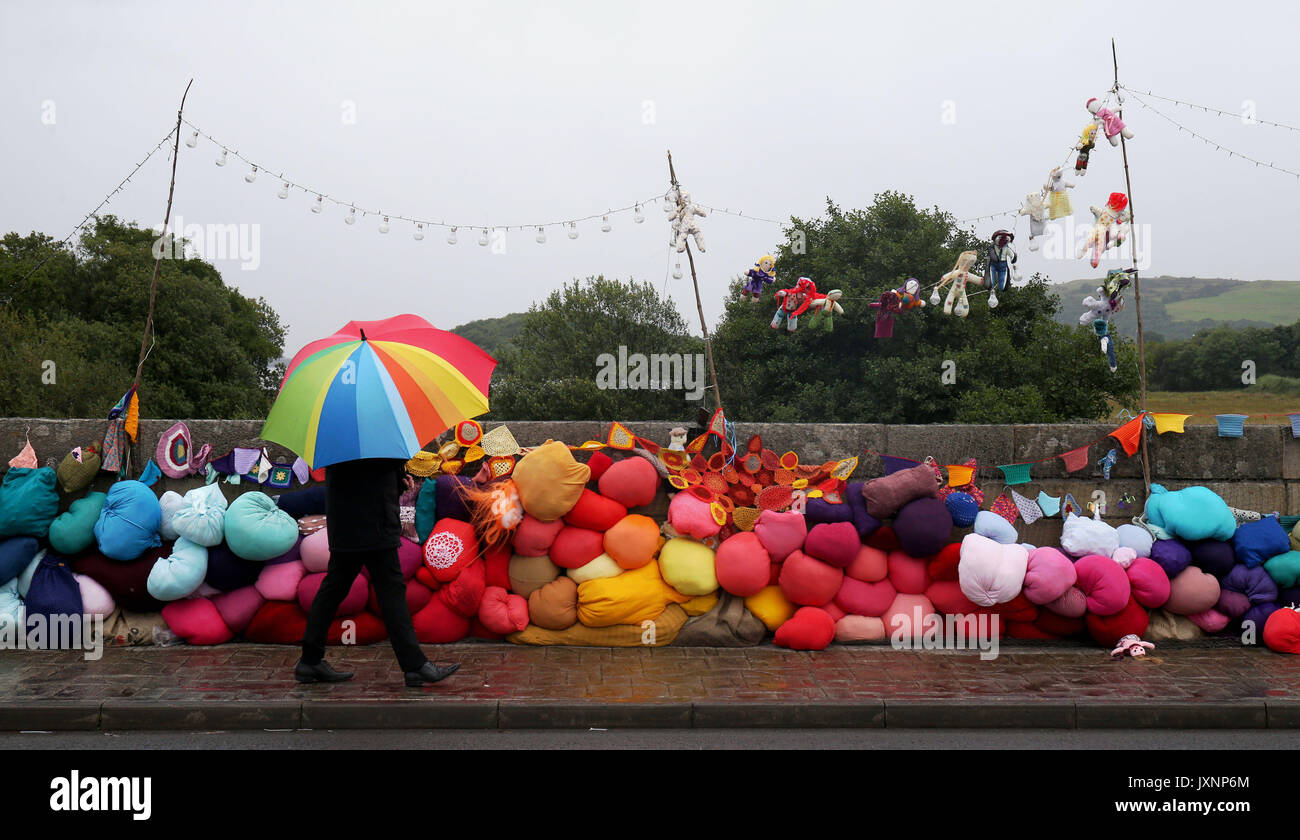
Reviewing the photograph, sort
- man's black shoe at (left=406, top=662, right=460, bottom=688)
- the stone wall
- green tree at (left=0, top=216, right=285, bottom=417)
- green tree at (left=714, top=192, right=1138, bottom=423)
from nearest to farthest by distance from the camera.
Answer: man's black shoe at (left=406, top=662, right=460, bottom=688) < the stone wall < green tree at (left=714, top=192, right=1138, bottom=423) < green tree at (left=0, top=216, right=285, bottom=417)

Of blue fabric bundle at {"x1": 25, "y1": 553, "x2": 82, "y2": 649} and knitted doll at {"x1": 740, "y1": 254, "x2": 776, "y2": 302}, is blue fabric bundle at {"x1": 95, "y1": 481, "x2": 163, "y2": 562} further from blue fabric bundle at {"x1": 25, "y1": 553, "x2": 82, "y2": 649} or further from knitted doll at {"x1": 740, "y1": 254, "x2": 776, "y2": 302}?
knitted doll at {"x1": 740, "y1": 254, "x2": 776, "y2": 302}

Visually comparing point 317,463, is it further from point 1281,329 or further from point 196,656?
point 1281,329

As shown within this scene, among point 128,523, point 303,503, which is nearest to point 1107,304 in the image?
point 303,503

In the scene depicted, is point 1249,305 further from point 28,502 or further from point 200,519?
point 28,502

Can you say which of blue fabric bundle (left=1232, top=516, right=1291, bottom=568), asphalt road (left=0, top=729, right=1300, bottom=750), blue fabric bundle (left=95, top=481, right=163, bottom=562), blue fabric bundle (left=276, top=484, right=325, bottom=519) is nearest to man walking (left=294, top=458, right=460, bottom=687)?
asphalt road (left=0, top=729, right=1300, bottom=750)

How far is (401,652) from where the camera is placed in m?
5.71

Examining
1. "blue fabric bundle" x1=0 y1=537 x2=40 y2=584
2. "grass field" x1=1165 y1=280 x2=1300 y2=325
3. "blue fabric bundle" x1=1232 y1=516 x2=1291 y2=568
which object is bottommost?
"blue fabric bundle" x1=1232 y1=516 x2=1291 y2=568

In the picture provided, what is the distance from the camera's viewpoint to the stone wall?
7.25 m

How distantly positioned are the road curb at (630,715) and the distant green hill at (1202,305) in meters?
20.2

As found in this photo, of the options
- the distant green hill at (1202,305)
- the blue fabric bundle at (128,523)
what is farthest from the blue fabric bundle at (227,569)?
the distant green hill at (1202,305)

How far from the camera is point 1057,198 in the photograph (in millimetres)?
7906

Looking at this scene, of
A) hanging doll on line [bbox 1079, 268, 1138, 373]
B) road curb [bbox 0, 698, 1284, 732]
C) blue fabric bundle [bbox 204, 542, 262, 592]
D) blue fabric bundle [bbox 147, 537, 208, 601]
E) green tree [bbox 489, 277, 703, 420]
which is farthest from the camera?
green tree [bbox 489, 277, 703, 420]

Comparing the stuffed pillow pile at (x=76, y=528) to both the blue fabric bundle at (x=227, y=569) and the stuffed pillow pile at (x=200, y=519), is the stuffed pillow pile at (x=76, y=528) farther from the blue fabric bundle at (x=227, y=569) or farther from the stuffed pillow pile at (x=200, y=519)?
the blue fabric bundle at (x=227, y=569)

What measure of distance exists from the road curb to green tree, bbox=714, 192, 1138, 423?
43.0 ft
